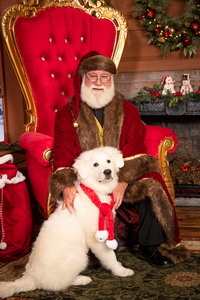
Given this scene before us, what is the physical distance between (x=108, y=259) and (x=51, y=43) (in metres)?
1.97

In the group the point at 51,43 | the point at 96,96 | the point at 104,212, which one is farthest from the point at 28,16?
the point at 104,212

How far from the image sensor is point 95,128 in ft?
8.61

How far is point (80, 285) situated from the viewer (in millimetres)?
2201

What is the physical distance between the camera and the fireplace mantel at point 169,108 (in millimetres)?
4160

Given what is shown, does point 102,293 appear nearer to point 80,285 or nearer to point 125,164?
point 80,285

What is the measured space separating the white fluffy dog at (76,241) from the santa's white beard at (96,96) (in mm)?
521

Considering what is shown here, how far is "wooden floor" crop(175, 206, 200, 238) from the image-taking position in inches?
126

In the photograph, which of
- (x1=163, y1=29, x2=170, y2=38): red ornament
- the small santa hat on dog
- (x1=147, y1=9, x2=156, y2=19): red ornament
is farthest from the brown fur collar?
(x1=147, y1=9, x2=156, y2=19): red ornament

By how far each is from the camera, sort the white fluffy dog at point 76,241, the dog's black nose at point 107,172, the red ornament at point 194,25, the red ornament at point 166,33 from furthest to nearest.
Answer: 1. the red ornament at point 166,33
2. the red ornament at point 194,25
3. the dog's black nose at point 107,172
4. the white fluffy dog at point 76,241

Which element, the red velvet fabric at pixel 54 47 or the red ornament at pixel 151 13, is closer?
the red velvet fabric at pixel 54 47

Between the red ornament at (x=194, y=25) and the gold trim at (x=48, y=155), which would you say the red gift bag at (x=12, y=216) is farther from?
the red ornament at (x=194, y=25)

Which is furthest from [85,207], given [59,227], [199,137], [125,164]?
[199,137]

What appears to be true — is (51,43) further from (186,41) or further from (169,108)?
(186,41)

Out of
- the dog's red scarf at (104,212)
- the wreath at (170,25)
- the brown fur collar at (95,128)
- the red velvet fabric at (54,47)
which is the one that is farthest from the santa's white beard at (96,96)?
the wreath at (170,25)
